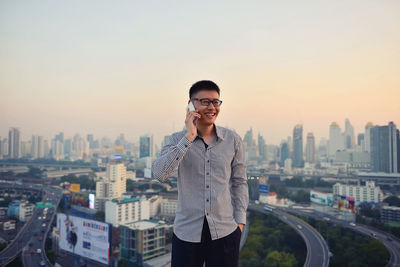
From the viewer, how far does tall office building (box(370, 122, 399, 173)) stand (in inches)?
347

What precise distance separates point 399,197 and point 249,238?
5.06 meters

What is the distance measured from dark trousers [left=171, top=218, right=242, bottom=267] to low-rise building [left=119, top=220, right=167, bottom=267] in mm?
4810

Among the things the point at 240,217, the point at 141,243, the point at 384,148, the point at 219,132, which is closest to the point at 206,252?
the point at 240,217

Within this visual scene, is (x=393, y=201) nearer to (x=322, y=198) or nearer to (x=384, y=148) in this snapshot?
(x=322, y=198)

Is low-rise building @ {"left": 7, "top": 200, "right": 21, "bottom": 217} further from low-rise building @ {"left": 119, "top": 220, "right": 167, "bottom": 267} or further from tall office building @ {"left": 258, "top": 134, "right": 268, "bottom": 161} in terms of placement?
tall office building @ {"left": 258, "top": 134, "right": 268, "bottom": 161}

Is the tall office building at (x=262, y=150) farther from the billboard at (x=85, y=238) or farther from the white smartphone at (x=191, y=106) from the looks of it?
the white smartphone at (x=191, y=106)

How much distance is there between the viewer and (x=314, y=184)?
450 inches

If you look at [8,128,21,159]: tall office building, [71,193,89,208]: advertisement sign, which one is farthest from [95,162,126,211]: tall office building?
[8,128,21,159]: tall office building

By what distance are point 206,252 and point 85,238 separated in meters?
5.74

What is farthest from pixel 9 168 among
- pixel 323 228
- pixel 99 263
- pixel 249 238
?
pixel 323 228

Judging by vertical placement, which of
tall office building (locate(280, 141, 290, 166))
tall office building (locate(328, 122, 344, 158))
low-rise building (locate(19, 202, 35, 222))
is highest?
tall office building (locate(328, 122, 344, 158))

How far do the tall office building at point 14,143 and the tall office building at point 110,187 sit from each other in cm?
344

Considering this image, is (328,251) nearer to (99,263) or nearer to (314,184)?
(99,263)

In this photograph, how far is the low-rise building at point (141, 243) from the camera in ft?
16.2
